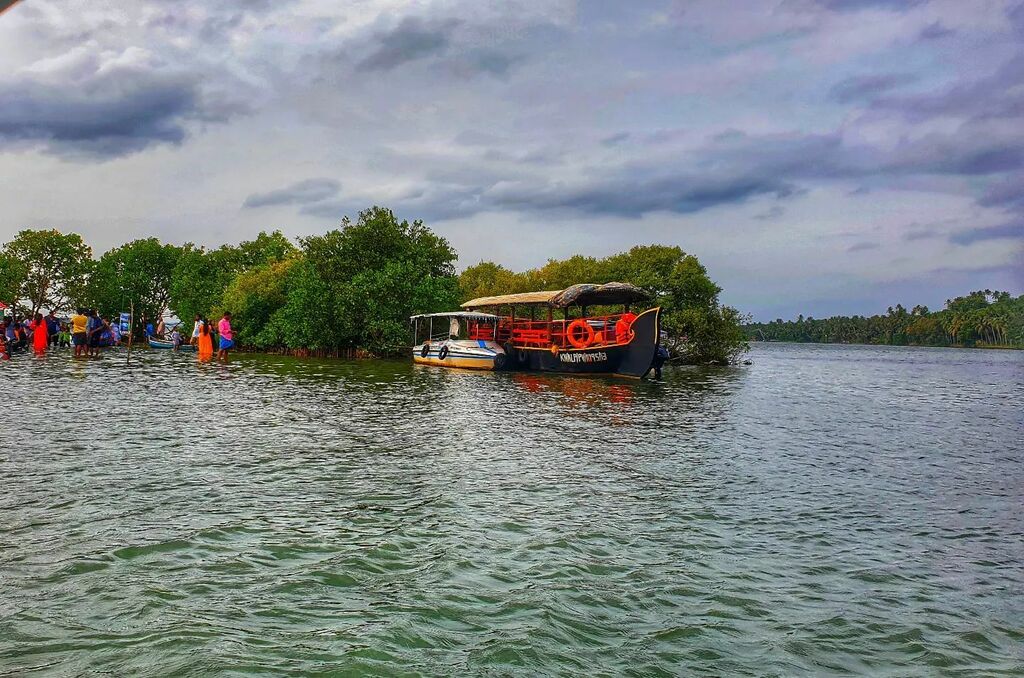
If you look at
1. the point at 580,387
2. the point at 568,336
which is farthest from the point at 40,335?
the point at 580,387

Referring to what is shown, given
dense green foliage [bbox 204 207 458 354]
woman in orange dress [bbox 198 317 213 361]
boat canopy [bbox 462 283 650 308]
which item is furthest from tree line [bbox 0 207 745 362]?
boat canopy [bbox 462 283 650 308]

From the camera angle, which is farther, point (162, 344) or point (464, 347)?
point (162, 344)

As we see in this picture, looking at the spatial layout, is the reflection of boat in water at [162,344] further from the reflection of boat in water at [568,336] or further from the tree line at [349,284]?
the reflection of boat in water at [568,336]

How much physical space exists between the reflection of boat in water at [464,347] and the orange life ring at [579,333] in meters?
4.97

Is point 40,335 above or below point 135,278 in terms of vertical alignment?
below

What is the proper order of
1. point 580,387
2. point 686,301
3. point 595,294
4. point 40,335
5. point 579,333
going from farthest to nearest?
point 686,301
point 40,335
point 595,294
point 579,333
point 580,387

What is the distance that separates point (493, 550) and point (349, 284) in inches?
2105

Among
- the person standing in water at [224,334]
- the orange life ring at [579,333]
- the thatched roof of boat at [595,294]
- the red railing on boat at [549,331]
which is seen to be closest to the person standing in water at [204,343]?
the person standing in water at [224,334]

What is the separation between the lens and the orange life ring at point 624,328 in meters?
37.6

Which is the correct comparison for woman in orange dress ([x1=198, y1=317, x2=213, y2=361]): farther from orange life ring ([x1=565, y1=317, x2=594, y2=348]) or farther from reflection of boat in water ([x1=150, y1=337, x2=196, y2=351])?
orange life ring ([x1=565, y1=317, x2=594, y2=348])

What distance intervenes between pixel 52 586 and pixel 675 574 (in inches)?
224

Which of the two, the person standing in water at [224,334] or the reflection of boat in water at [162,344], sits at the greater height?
the person standing in water at [224,334]

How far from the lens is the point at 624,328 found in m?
37.9

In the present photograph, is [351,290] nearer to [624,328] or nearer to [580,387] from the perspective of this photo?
[624,328]
